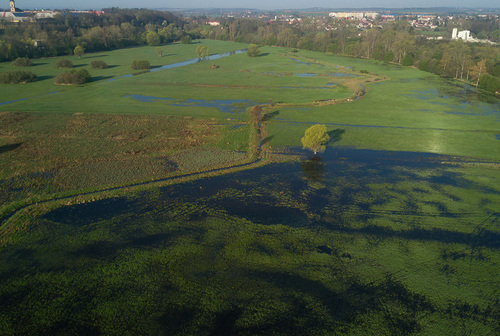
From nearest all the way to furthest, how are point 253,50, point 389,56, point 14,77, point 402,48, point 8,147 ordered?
1. point 8,147
2. point 14,77
3. point 402,48
4. point 389,56
5. point 253,50

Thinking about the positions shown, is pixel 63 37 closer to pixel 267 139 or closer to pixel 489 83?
pixel 267 139

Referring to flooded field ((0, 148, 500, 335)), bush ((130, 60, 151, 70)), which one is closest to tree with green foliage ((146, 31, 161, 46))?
bush ((130, 60, 151, 70))

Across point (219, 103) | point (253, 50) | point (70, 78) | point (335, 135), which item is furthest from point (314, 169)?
point (253, 50)

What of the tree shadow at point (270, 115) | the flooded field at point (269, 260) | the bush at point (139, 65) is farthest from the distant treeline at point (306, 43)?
the flooded field at point (269, 260)

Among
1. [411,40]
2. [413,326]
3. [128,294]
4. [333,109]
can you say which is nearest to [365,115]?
[333,109]

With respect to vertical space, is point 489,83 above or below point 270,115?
above

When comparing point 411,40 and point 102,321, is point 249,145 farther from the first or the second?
point 411,40

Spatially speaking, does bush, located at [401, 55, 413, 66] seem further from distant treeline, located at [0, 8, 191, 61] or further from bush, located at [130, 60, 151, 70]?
distant treeline, located at [0, 8, 191, 61]
